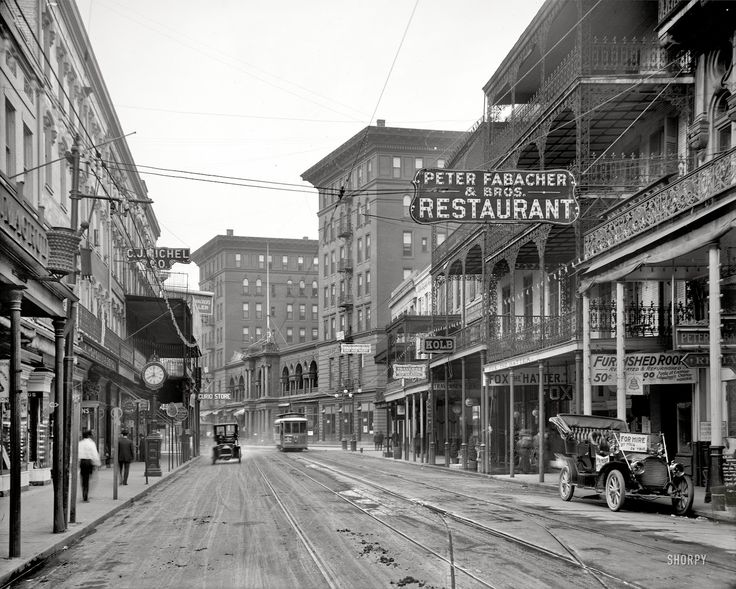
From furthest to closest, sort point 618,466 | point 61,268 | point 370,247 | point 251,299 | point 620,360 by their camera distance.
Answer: point 251,299 < point 370,247 < point 620,360 < point 618,466 < point 61,268

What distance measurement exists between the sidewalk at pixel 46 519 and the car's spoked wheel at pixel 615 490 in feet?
31.6

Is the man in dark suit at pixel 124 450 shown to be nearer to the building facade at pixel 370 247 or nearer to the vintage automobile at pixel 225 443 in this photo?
the vintage automobile at pixel 225 443

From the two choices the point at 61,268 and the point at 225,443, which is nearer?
the point at 61,268

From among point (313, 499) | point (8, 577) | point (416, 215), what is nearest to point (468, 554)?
point (8, 577)

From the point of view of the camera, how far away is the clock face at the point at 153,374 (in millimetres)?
27641

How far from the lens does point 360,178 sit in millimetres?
87938

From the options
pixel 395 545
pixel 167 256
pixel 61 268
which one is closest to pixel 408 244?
pixel 167 256

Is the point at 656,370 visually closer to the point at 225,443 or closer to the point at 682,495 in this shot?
the point at 682,495

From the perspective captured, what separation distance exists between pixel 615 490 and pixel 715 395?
2.68m

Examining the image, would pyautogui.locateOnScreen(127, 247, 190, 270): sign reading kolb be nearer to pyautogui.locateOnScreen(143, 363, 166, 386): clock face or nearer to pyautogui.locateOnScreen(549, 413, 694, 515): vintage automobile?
pyautogui.locateOnScreen(143, 363, 166, 386): clock face

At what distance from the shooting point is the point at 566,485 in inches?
809

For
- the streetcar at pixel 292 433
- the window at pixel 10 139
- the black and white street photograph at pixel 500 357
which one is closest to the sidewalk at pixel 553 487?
the black and white street photograph at pixel 500 357

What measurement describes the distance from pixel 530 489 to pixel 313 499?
22.1ft

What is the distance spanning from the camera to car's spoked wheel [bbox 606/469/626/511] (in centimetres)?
1789
